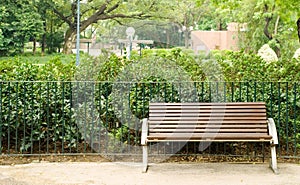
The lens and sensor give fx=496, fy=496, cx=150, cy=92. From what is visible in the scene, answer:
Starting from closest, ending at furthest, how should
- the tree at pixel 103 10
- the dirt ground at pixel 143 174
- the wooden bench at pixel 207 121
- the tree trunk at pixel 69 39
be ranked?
the dirt ground at pixel 143 174
the wooden bench at pixel 207 121
the tree at pixel 103 10
the tree trunk at pixel 69 39

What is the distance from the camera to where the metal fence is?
704 centimetres

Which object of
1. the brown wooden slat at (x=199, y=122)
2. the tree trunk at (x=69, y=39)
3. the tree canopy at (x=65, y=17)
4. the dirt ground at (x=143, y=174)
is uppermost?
the tree canopy at (x=65, y=17)

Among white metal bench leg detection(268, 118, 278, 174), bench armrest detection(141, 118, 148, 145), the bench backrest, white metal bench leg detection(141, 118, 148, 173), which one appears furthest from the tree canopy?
white metal bench leg detection(141, 118, 148, 173)

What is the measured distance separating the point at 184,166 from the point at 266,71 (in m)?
1.90

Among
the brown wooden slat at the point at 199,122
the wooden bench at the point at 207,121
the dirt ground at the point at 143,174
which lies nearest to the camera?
the dirt ground at the point at 143,174

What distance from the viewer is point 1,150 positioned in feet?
23.3

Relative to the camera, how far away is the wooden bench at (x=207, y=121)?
6.37 meters

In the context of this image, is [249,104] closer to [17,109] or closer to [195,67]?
[195,67]

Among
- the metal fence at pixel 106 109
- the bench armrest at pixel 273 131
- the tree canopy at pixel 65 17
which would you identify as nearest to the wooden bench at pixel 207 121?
the bench armrest at pixel 273 131

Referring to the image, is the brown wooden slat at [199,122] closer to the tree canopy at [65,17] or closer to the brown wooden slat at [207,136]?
the brown wooden slat at [207,136]

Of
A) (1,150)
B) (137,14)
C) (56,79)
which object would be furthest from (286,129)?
(137,14)

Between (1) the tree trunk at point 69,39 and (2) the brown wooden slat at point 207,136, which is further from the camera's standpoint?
(1) the tree trunk at point 69,39

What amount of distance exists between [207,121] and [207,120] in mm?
17

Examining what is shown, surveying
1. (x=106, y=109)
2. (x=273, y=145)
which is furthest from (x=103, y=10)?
(x=273, y=145)
